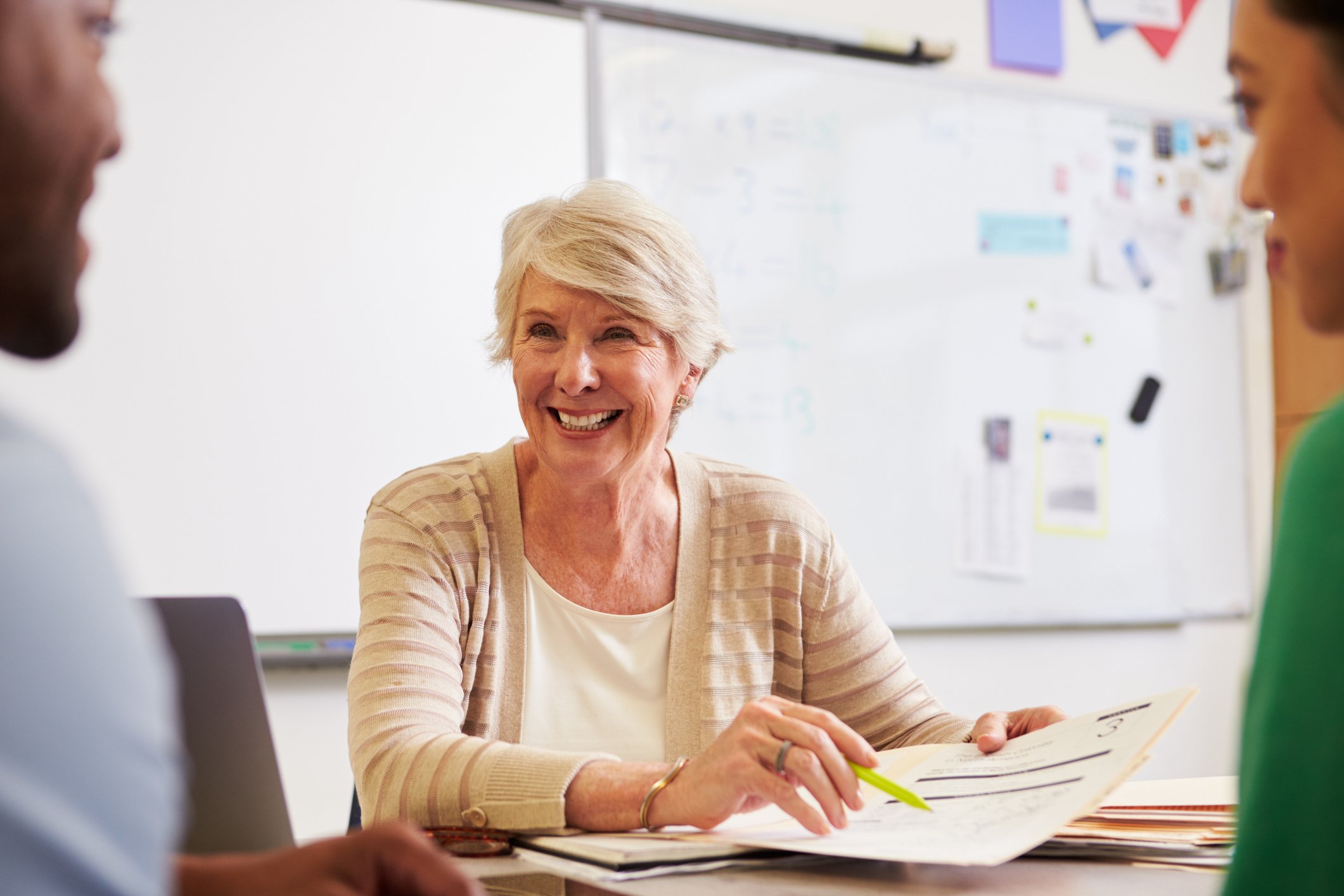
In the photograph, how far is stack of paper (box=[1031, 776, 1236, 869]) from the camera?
2.72 feet

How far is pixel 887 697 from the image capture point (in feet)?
4.53

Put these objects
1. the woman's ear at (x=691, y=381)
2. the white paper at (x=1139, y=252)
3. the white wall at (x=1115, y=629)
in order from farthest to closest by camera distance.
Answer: the white paper at (x=1139, y=252) < the white wall at (x=1115, y=629) < the woman's ear at (x=691, y=381)

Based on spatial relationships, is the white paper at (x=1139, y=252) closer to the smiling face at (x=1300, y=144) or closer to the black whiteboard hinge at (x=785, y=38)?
the black whiteboard hinge at (x=785, y=38)

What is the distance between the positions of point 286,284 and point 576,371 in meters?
0.99

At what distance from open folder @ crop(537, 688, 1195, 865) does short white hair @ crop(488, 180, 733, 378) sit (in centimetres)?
65

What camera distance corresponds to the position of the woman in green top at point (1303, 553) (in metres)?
0.40

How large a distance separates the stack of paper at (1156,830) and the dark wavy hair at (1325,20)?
1.52 feet

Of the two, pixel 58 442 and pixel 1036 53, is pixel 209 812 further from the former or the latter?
pixel 1036 53

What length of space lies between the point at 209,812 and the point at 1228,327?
2961 mm

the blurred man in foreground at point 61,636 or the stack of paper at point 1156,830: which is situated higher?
the blurred man in foreground at point 61,636

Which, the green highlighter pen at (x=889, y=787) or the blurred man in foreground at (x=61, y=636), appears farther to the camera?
the green highlighter pen at (x=889, y=787)

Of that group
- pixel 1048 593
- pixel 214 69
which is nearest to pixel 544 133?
pixel 214 69

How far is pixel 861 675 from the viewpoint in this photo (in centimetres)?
140

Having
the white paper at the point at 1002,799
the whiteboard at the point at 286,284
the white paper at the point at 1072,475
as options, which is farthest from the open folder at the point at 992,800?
the white paper at the point at 1072,475
